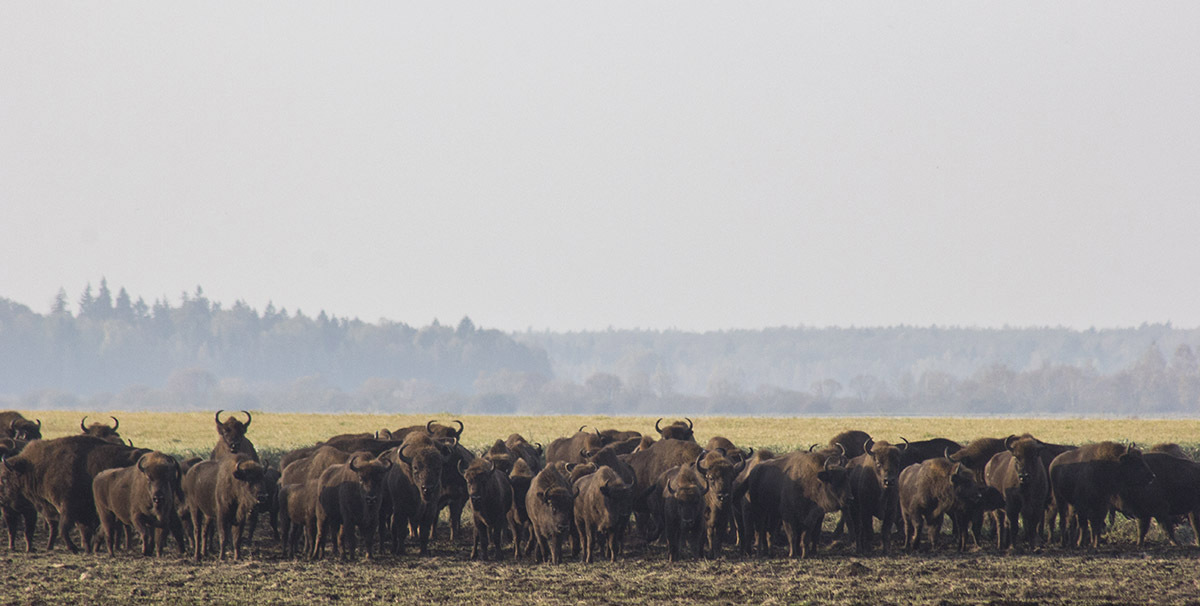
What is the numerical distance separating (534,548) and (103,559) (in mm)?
5732

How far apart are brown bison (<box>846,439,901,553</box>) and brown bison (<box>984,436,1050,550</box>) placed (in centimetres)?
153

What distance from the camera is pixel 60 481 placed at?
65.0 feet

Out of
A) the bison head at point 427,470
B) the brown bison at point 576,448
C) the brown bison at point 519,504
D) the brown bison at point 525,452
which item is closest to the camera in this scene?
the bison head at point 427,470

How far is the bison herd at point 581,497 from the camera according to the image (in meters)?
18.7

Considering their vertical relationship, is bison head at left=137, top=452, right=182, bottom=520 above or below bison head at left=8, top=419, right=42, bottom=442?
below

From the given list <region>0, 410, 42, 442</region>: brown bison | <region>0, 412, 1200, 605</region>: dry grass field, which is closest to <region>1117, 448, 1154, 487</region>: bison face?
<region>0, 412, 1200, 605</region>: dry grass field

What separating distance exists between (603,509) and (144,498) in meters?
6.10

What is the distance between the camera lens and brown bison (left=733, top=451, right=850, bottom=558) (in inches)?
753

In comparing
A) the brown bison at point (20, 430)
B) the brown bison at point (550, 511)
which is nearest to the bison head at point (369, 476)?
the brown bison at point (550, 511)

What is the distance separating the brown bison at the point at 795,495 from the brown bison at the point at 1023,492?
239 cm

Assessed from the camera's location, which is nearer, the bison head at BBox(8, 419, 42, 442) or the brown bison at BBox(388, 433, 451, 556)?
the brown bison at BBox(388, 433, 451, 556)

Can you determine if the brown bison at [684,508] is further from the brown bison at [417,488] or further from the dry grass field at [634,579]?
the brown bison at [417,488]

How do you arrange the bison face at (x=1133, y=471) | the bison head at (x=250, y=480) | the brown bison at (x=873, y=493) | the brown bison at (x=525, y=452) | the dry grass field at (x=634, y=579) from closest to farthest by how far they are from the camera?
1. the dry grass field at (x=634, y=579)
2. the bison head at (x=250, y=480)
3. the brown bison at (x=873, y=493)
4. the bison face at (x=1133, y=471)
5. the brown bison at (x=525, y=452)

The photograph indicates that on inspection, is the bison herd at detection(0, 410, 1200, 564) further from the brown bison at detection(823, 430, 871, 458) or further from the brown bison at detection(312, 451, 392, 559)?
the brown bison at detection(823, 430, 871, 458)
